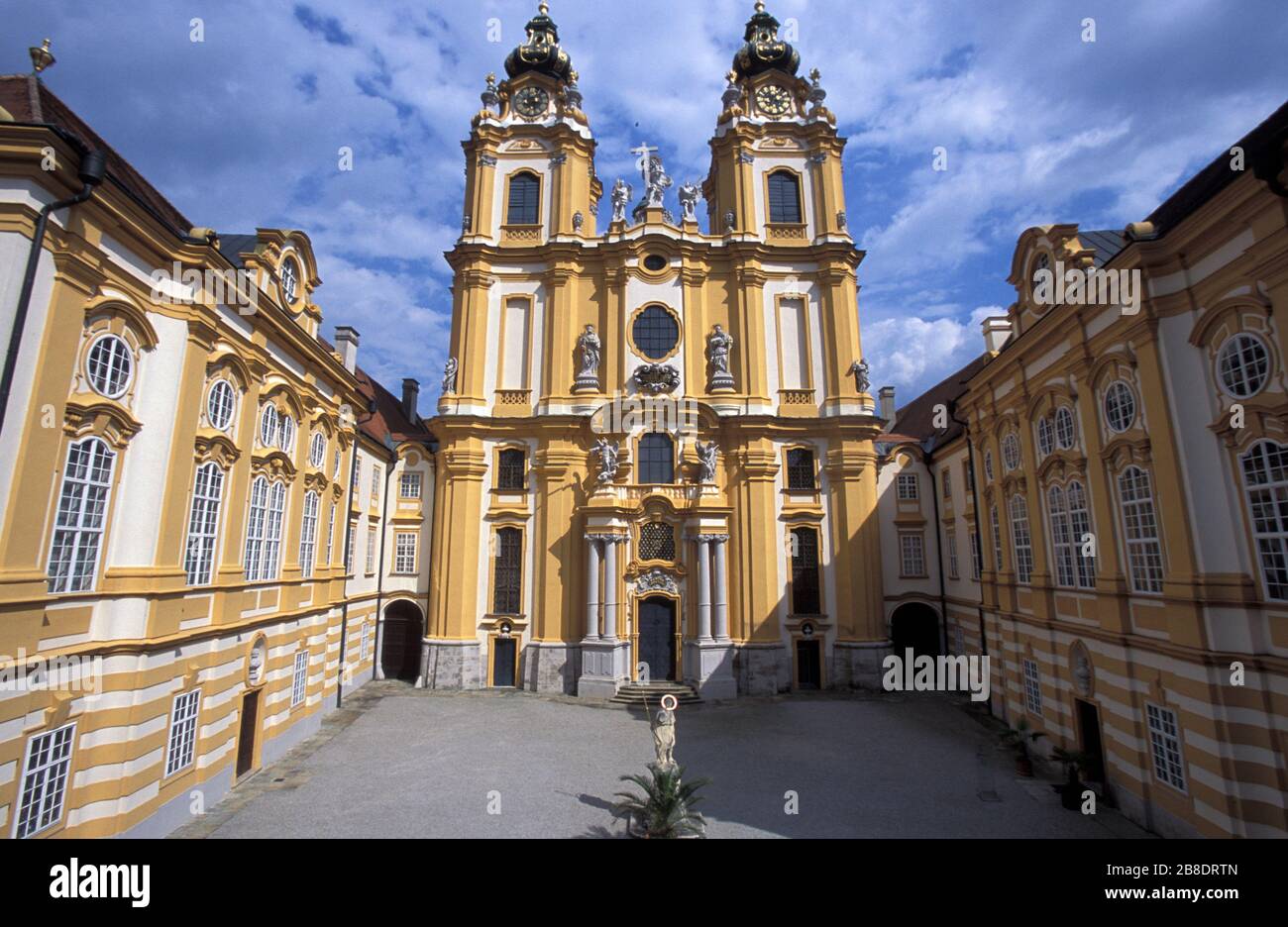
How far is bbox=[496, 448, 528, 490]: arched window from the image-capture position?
2528 centimetres

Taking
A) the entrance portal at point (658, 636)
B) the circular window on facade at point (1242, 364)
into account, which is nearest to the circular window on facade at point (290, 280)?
the entrance portal at point (658, 636)

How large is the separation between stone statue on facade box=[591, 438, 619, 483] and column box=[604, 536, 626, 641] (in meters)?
2.35

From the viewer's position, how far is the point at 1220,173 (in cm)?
1052

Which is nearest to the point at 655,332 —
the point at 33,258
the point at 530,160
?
the point at 530,160

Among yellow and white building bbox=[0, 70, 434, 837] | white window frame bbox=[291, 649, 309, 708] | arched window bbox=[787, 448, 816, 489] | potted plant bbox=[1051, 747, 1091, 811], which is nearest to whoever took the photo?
yellow and white building bbox=[0, 70, 434, 837]

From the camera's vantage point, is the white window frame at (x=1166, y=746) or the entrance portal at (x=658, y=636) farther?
the entrance portal at (x=658, y=636)

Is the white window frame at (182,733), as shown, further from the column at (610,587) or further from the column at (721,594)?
the column at (721,594)

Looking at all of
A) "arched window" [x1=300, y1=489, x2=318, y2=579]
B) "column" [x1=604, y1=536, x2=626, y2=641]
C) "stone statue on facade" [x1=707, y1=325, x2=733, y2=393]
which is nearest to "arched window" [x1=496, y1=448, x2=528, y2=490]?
"column" [x1=604, y1=536, x2=626, y2=641]

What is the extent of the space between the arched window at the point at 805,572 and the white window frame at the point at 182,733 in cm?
1894

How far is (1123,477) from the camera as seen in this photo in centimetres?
1247

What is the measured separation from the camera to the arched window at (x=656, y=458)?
81.9 feet

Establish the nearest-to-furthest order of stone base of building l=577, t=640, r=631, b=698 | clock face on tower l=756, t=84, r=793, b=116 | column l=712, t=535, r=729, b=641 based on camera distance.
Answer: stone base of building l=577, t=640, r=631, b=698
column l=712, t=535, r=729, b=641
clock face on tower l=756, t=84, r=793, b=116

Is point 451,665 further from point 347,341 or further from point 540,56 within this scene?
point 540,56

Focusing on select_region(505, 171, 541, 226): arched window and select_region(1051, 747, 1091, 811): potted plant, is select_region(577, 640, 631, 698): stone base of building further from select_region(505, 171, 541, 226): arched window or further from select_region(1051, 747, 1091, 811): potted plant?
select_region(505, 171, 541, 226): arched window
